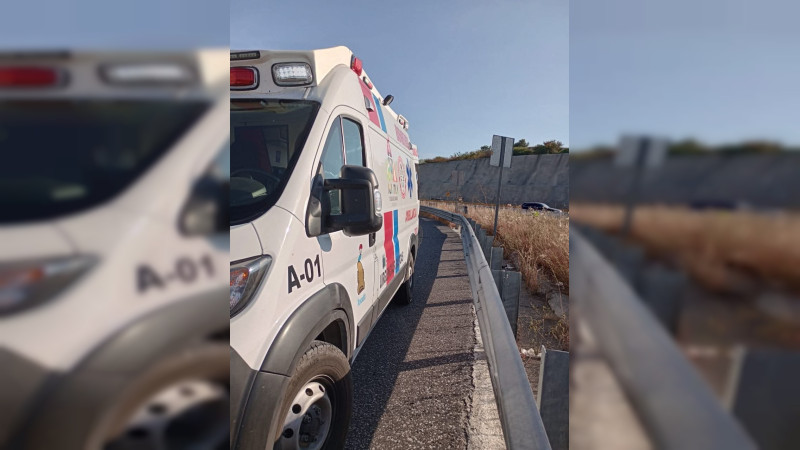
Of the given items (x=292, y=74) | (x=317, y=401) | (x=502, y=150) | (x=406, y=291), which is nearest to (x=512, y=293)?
(x=317, y=401)

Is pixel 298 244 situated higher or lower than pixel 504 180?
lower

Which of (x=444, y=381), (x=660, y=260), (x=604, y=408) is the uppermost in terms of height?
(x=660, y=260)

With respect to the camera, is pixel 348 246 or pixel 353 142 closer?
pixel 348 246

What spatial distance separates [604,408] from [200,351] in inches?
24.3

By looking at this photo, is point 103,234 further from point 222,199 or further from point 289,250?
point 289,250

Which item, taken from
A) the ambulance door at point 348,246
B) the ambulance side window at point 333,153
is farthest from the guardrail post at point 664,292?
the ambulance side window at point 333,153

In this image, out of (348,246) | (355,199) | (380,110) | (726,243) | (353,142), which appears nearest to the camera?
(726,243)

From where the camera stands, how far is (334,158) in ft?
8.48

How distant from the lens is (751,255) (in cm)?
36

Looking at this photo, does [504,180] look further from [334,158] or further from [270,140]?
[270,140]

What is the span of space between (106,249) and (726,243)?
67 centimetres

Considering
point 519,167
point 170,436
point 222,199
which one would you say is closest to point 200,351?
point 170,436

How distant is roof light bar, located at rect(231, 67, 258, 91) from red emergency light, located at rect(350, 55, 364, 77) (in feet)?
2.62

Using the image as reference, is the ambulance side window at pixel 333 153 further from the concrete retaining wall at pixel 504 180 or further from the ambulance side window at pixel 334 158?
the concrete retaining wall at pixel 504 180
